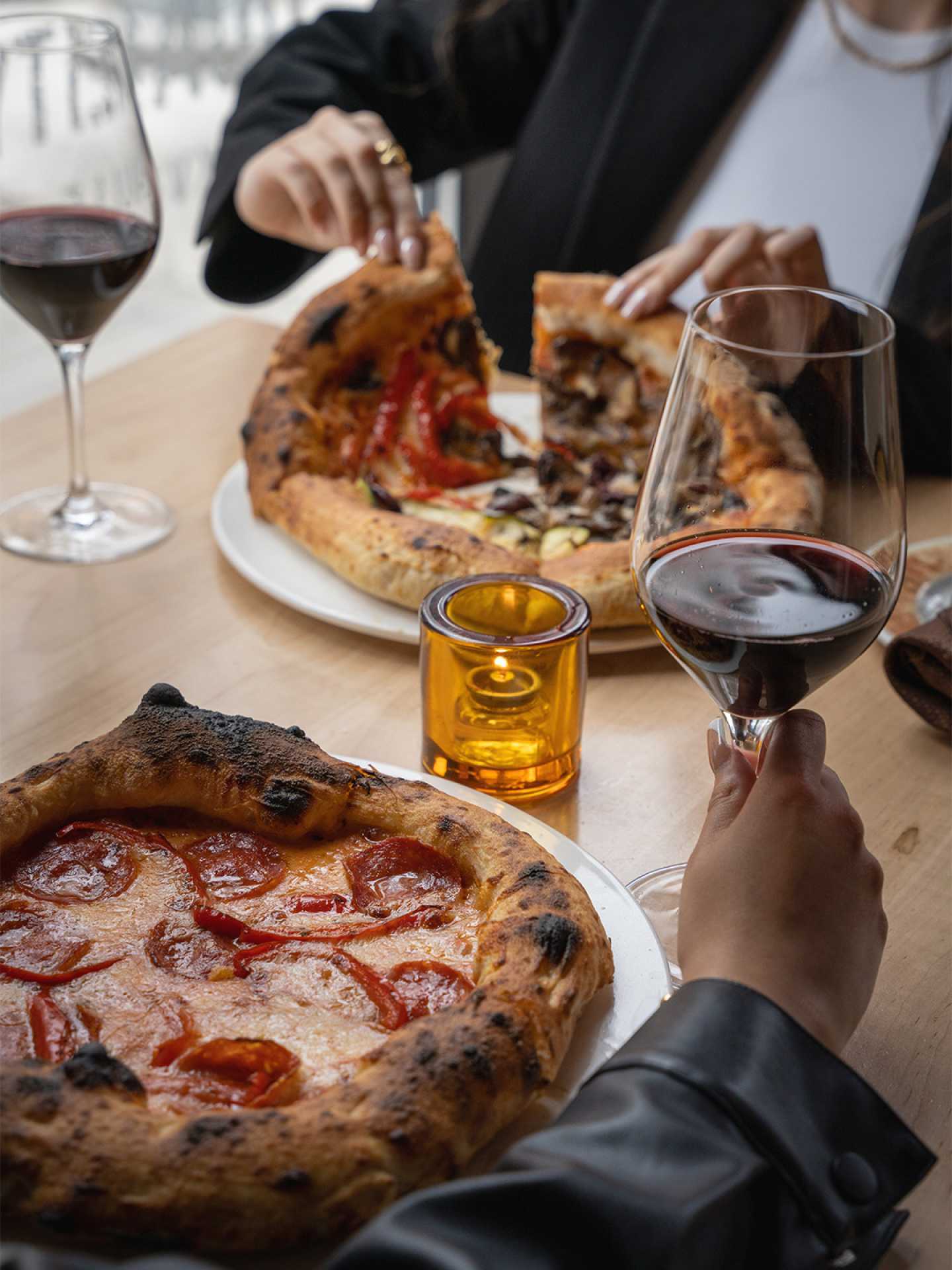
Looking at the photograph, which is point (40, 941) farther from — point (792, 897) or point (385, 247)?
point (385, 247)

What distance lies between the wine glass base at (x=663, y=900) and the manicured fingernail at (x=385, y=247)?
52.3 inches

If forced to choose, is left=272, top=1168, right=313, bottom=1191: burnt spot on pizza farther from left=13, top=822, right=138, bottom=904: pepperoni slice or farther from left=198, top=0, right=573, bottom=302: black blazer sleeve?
left=198, top=0, right=573, bottom=302: black blazer sleeve

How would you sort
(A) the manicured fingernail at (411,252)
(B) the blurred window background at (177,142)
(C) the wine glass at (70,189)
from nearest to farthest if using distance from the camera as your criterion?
(C) the wine glass at (70,189), (A) the manicured fingernail at (411,252), (B) the blurred window background at (177,142)

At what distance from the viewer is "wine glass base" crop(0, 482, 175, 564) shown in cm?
179

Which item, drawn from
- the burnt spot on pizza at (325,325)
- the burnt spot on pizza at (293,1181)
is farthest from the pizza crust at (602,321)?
the burnt spot on pizza at (293,1181)

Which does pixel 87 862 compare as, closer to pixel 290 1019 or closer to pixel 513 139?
pixel 290 1019

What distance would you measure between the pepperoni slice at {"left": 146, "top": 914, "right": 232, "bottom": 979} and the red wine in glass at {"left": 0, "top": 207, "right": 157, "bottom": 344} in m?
0.96

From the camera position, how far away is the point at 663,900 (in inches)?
47.4

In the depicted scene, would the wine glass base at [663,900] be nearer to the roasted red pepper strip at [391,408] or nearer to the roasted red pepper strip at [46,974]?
the roasted red pepper strip at [46,974]

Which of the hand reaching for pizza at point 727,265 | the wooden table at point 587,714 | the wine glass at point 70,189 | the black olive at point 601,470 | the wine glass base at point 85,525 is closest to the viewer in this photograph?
the wooden table at point 587,714

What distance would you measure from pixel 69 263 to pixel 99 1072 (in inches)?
43.8

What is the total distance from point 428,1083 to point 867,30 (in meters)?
2.49

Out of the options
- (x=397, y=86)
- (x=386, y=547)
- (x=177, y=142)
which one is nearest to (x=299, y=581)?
(x=386, y=547)

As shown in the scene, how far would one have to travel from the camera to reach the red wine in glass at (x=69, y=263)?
1.64 m
